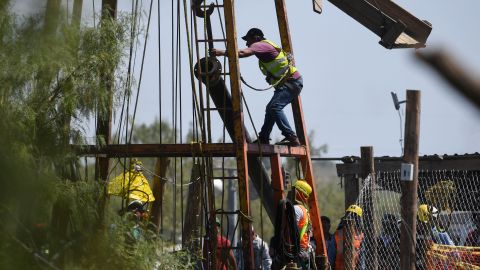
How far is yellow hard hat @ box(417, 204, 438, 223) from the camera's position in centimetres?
1112

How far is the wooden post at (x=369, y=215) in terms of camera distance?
10.5m

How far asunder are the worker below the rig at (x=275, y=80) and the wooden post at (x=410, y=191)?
1.97 metres

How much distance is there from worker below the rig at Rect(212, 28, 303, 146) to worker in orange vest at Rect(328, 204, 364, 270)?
4.71ft

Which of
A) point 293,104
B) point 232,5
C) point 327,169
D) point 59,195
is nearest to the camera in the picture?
point 59,195

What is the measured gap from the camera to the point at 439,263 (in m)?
10.4

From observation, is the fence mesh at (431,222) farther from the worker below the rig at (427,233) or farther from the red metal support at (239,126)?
the red metal support at (239,126)

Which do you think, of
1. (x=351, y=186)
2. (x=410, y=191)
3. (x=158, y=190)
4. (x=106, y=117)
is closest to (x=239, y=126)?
(x=106, y=117)

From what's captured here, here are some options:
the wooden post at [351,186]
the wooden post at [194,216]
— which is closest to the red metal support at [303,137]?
the wooden post at [194,216]

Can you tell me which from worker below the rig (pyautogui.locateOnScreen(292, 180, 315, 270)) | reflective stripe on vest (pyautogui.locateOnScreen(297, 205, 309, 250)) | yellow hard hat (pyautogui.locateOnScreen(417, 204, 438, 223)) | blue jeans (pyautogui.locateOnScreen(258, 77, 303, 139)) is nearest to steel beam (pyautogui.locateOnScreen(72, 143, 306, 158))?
blue jeans (pyautogui.locateOnScreen(258, 77, 303, 139))

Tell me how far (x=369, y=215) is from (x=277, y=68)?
2471mm

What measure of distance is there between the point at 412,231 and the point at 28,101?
4537mm

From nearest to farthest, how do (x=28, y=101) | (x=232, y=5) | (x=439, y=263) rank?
(x=28, y=101) → (x=232, y=5) → (x=439, y=263)

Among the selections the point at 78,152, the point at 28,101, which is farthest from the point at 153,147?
the point at 28,101

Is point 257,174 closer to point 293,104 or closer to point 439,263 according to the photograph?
point 293,104
